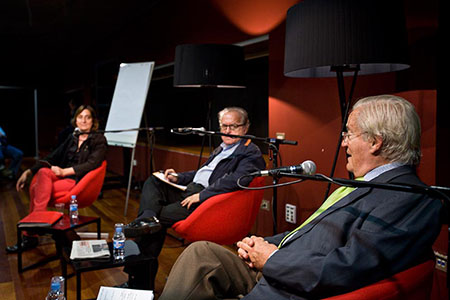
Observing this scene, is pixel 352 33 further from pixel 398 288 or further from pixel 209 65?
pixel 209 65

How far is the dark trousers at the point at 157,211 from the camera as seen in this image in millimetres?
2432

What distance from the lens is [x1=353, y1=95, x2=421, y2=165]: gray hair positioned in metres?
1.44

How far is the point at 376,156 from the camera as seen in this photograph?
150 centimetres

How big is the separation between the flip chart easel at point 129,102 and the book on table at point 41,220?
1640mm

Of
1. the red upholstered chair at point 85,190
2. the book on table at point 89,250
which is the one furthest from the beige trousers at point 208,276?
the red upholstered chair at point 85,190

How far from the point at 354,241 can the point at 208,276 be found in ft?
2.05

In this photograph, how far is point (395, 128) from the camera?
4.75 feet

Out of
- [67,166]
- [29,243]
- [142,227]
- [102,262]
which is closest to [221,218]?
[142,227]

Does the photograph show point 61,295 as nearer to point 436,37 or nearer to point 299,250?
point 299,250

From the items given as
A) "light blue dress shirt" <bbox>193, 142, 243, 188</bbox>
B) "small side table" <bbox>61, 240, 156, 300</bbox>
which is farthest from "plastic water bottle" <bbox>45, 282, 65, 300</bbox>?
"light blue dress shirt" <bbox>193, 142, 243, 188</bbox>

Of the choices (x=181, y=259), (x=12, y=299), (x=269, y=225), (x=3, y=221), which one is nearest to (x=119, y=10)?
(x=3, y=221)

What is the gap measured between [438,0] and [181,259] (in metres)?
1.95

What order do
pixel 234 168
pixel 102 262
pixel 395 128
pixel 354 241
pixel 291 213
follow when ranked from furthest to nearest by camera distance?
pixel 291 213, pixel 234 168, pixel 102 262, pixel 395 128, pixel 354 241

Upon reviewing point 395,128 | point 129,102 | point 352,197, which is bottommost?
point 352,197
